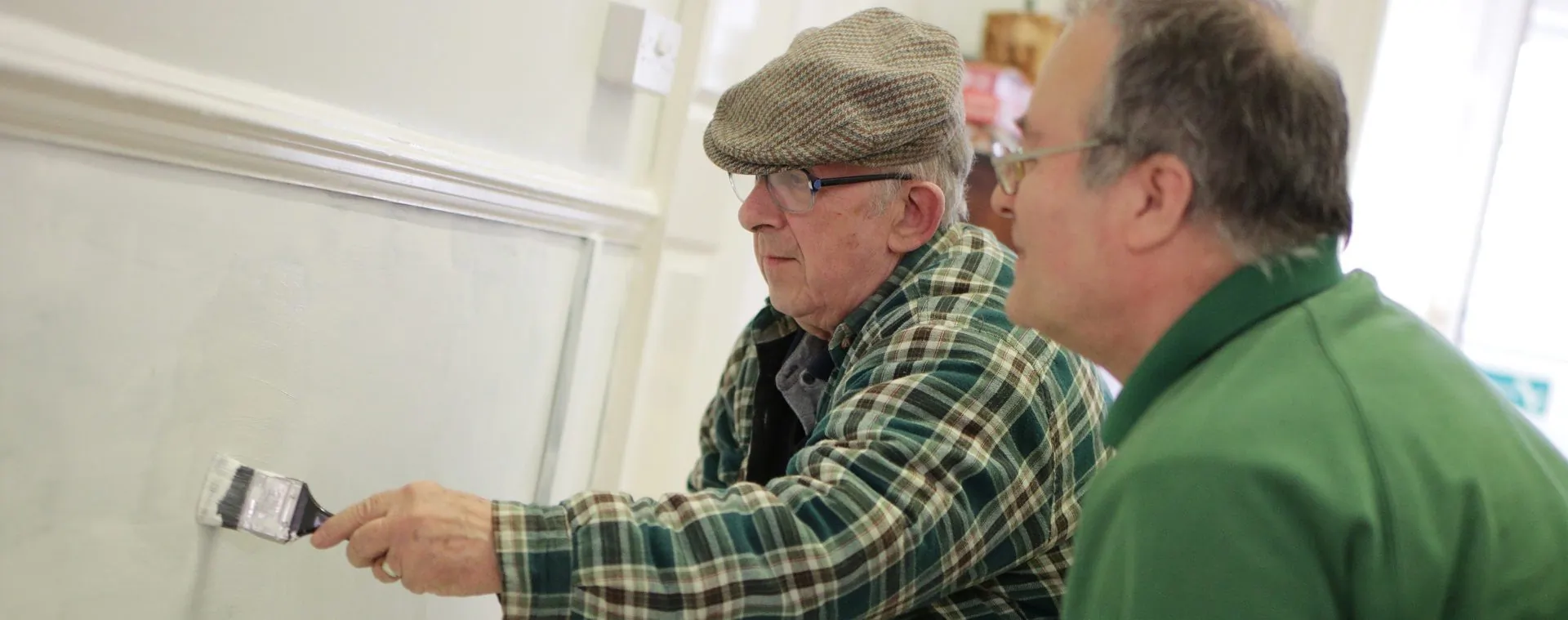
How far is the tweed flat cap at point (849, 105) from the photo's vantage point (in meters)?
1.28

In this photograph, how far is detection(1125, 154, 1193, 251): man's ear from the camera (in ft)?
2.71

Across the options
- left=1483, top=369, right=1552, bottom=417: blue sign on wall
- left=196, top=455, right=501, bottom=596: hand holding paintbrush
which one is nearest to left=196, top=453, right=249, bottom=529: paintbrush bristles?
left=196, top=455, right=501, bottom=596: hand holding paintbrush

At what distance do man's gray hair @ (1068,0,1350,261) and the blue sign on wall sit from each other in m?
2.63

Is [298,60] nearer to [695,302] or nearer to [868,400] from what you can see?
[868,400]

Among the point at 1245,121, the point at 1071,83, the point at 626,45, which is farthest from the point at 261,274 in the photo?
the point at 1245,121

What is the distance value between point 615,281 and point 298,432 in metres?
0.60

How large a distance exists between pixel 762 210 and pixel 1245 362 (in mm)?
666

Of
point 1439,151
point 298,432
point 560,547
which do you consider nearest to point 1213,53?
point 560,547

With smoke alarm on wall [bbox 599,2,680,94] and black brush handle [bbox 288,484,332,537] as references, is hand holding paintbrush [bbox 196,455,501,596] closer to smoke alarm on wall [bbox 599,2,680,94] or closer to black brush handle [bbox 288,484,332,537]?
black brush handle [bbox 288,484,332,537]

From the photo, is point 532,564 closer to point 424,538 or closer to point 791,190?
point 424,538

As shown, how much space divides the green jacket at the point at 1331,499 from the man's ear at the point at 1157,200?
97mm

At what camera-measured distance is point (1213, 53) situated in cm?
82

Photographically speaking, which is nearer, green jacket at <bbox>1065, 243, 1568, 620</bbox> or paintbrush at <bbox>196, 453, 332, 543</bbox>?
green jacket at <bbox>1065, 243, 1568, 620</bbox>

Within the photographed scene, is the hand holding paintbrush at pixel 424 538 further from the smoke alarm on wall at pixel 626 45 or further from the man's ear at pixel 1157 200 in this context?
the smoke alarm on wall at pixel 626 45
